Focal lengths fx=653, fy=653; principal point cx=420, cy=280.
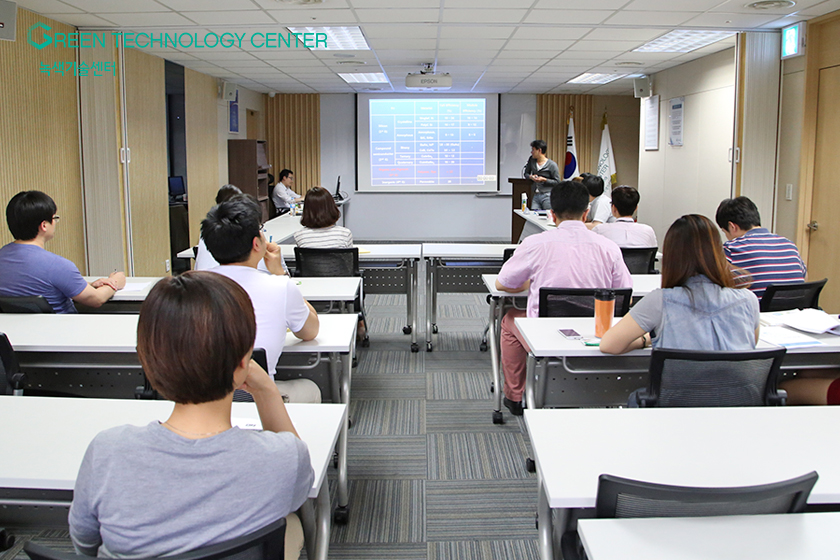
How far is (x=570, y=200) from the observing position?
3227 millimetres

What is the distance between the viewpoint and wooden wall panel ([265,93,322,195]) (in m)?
11.3

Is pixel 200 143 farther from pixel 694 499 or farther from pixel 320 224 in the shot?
pixel 694 499

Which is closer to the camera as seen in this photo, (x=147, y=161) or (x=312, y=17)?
(x=312, y=17)

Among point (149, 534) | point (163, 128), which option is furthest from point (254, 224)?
point (163, 128)

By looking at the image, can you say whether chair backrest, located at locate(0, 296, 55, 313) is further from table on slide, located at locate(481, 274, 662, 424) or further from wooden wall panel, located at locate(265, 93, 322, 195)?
wooden wall panel, located at locate(265, 93, 322, 195)

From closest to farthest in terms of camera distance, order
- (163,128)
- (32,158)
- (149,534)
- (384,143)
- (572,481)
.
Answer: (149,534)
(572,481)
(32,158)
(163,128)
(384,143)

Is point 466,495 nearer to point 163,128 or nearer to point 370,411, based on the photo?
point 370,411

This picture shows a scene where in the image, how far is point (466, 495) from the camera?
108 inches

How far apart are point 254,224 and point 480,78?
7.45 meters

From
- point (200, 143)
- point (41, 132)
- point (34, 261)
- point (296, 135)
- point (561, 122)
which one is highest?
point (561, 122)

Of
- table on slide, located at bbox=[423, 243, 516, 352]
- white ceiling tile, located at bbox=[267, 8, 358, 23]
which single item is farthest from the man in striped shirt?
white ceiling tile, located at bbox=[267, 8, 358, 23]

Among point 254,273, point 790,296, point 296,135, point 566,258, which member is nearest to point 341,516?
point 254,273

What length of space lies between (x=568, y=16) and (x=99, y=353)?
4.25 meters

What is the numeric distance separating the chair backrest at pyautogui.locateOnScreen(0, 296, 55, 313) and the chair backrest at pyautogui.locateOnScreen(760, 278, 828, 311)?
129 inches
